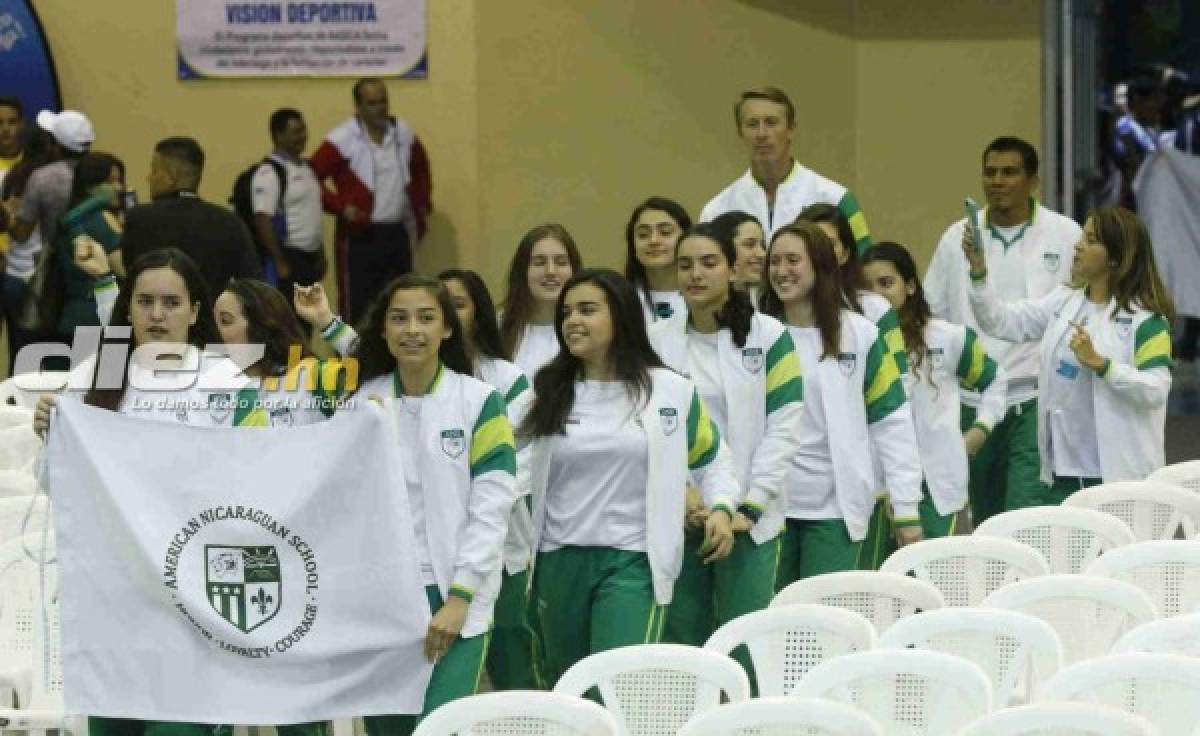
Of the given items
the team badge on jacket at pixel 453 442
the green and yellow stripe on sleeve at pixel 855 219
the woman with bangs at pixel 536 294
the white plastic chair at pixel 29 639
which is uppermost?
the green and yellow stripe on sleeve at pixel 855 219

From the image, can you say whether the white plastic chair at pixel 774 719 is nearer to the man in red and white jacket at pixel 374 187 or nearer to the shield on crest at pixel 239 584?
the shield on crest at pixel 239 584

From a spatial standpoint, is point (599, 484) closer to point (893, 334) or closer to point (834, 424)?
point (834, 424)

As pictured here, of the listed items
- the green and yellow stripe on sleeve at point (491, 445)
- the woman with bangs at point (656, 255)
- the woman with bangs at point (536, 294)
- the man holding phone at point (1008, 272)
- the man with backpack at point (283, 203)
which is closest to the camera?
the green and yellow stripe on sleeve at point (491, 445)

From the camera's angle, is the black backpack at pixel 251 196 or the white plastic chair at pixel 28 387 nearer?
the white plastic chair at pixel 28 387

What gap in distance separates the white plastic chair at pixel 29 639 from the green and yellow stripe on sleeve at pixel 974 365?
13.5ft

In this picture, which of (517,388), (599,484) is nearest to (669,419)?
(599,484)

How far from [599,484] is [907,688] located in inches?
67.9

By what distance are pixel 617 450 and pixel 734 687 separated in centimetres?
154

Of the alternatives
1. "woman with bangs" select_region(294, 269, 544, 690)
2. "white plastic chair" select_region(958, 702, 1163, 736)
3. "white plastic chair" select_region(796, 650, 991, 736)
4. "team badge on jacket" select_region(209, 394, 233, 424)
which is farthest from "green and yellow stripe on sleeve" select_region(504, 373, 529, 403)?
"white plastic chair" select_region(958, 702, 1163, 736)

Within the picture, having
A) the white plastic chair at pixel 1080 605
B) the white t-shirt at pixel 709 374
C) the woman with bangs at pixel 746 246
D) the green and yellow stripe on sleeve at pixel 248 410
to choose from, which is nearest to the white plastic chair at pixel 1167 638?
the white plastic chair at pixel 1080 605

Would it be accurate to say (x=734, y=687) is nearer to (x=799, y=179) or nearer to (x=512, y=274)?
(x=512, y=274)

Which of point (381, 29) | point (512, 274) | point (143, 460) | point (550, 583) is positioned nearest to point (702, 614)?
point (550, 583)

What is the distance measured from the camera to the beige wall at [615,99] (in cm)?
1552

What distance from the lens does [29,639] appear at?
27.9 feet
